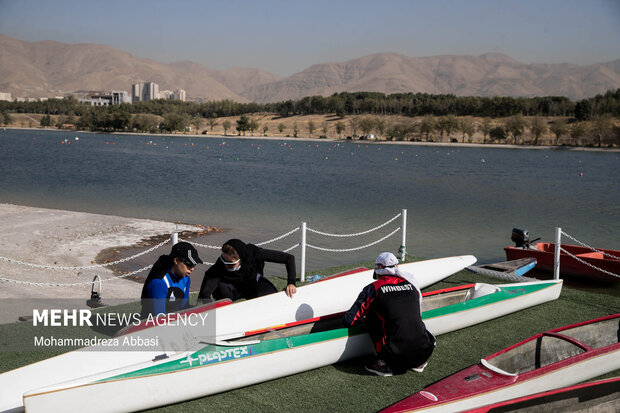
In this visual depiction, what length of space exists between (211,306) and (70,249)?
10.8 meters

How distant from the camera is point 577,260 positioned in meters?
14.5

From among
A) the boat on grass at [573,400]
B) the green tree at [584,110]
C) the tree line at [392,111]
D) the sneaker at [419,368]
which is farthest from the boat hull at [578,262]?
the green tree at [584,110]

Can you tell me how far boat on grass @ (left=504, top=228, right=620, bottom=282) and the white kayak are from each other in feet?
26.0

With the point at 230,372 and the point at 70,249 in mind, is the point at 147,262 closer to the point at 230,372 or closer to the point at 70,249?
the point at 70,249

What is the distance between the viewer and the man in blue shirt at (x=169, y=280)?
21.5ft

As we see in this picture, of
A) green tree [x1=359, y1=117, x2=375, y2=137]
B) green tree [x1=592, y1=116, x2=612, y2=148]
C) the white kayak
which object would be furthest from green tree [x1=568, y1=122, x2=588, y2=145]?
the white kayak

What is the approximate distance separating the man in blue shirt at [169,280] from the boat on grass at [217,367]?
3.08 ft

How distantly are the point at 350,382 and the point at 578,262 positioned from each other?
10.6 metres

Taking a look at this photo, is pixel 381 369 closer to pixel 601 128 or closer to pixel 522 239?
pixel 522 239

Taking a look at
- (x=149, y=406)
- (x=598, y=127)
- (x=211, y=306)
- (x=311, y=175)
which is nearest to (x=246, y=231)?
(x=211, y=306)

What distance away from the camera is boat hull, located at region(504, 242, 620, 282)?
14250mm

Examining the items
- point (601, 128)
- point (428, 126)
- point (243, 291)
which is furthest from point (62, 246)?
point (428, 126)

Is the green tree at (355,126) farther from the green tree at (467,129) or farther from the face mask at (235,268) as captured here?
the face mask at (235,268)

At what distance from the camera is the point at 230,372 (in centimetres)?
588
